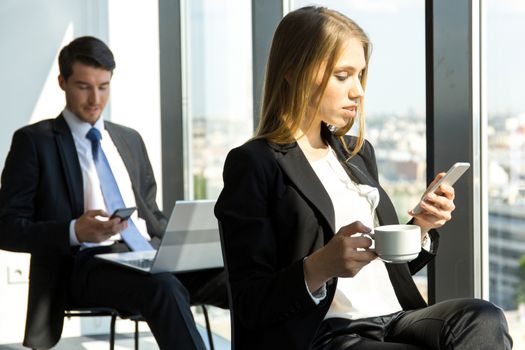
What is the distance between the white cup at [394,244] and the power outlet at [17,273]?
344 cm

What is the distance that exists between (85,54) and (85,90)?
0.13 m

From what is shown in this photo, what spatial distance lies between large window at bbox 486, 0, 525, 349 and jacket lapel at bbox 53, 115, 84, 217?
1.51 m

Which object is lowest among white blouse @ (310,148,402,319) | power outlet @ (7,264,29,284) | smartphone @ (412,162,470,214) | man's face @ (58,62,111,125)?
power outlet @ (7,264,29,284)

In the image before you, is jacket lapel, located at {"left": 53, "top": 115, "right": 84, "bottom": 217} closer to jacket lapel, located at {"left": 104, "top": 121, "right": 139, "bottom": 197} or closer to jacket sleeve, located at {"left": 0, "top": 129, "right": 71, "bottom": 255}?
jacket sleeve, located at {"left": 0, "top": 129, "right": 71, "bottom": 255}

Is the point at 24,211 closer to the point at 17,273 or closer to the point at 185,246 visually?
the point at 185,246

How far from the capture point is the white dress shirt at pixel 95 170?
3443 mm

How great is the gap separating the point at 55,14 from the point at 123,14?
1.17 feet

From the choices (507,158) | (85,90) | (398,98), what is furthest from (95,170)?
(507,158)

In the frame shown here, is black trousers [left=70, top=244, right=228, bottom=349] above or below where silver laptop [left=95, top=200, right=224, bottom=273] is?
below

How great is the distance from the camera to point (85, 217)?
3.12m

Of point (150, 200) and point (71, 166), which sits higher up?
point (71, 166)

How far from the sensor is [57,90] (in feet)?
16.0

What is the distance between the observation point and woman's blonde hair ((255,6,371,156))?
1880mm

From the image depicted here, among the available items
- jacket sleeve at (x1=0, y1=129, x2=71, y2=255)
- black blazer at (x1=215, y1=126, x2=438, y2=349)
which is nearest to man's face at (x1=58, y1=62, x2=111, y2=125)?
jacket sleeve at (x1=0, y1=129, x2=71, y2=255)
